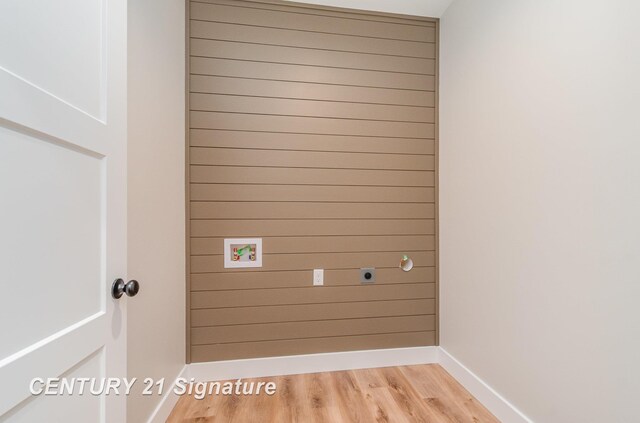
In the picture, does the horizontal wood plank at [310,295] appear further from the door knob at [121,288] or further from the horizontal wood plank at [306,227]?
the door knob at [121,288]

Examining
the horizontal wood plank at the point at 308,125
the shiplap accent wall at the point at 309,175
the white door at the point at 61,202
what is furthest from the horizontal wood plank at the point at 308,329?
the horizontal wood plank at the point at 308,125

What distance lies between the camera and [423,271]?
2.20 metres

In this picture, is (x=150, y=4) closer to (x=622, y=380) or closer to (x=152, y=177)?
(x=152, y=177)

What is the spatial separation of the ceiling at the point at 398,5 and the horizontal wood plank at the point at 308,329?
2270 mm

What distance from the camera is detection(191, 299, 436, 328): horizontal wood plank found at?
196 cm

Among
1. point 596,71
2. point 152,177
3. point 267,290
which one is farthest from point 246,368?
point 596,71

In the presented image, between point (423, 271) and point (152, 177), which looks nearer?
point (152, 177)

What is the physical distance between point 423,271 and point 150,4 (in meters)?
2.33

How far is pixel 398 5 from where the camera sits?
2070 mm

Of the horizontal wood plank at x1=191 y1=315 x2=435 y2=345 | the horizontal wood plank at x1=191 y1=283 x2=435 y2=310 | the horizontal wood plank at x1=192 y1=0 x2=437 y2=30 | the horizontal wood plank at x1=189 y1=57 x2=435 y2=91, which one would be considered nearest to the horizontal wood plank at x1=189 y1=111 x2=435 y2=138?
the horizontal wood plank at x1=189 y1=57 x2=435 y2=91

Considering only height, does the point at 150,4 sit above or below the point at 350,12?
below

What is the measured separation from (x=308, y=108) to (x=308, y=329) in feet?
5.18

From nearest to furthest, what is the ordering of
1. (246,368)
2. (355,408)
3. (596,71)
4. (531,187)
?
1. (596,71)
2. (531,187)
3. (355,408)
4. (246,368)

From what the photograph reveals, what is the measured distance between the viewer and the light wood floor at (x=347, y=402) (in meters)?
1.61
